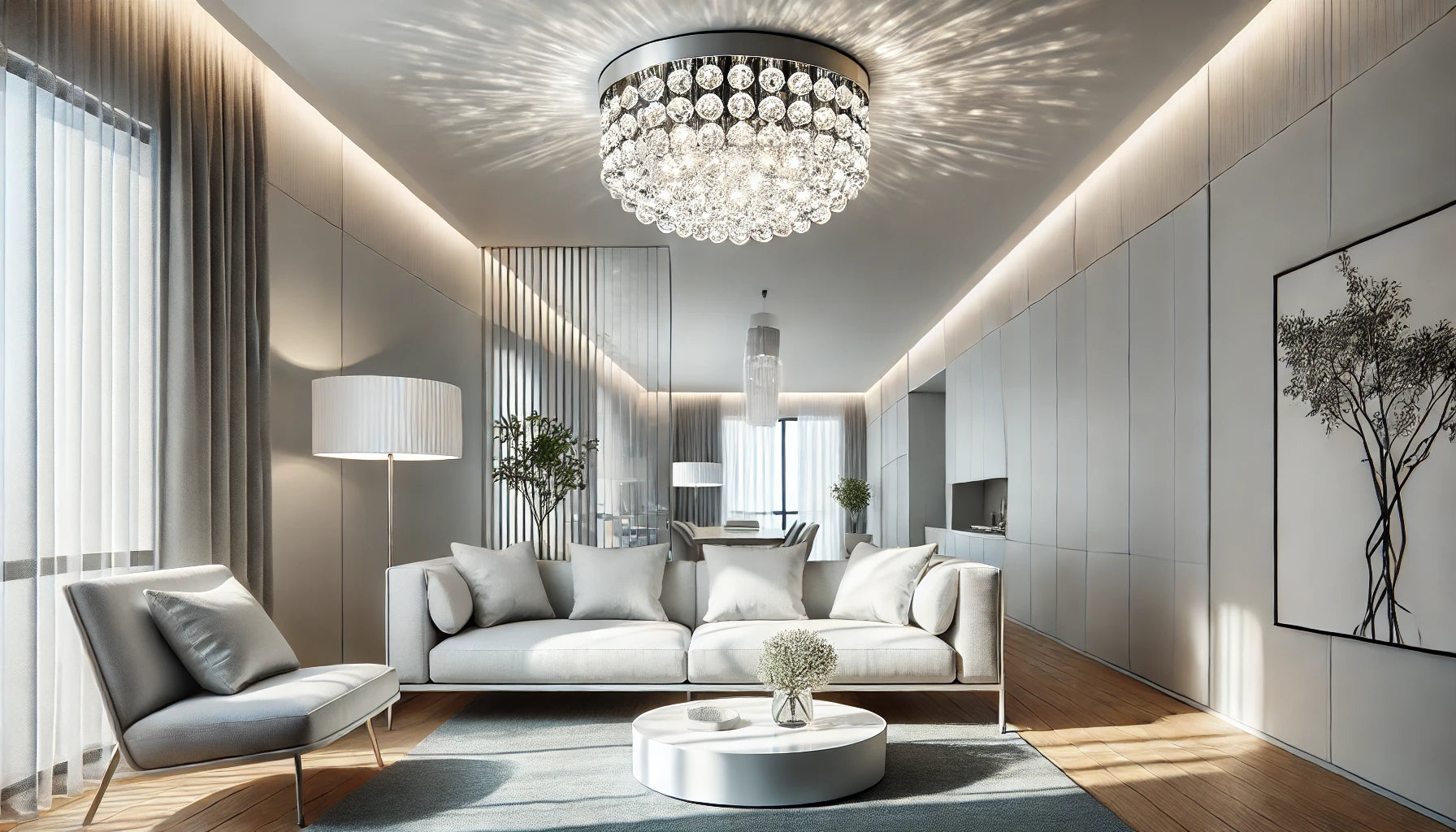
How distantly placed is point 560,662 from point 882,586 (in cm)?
160

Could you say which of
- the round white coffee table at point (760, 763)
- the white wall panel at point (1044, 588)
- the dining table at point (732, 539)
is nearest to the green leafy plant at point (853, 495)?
the dining table at point (732, 539)

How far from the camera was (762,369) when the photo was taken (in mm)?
8773

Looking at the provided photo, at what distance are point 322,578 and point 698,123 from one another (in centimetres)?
296

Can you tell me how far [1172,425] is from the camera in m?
4.73

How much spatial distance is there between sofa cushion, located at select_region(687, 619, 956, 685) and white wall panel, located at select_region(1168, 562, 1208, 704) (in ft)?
4.13

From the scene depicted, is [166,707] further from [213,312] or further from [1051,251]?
[1051,251]

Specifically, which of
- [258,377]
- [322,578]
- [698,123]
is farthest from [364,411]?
[698,123]

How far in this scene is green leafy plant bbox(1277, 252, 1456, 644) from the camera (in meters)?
2.90

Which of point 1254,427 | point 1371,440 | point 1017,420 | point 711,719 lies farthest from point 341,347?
point 1017,420

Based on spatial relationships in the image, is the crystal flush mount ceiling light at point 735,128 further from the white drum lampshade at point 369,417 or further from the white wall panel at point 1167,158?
the white wall panel at point 1167,158

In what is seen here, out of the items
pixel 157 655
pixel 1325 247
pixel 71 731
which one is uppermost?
pixel 1325 247

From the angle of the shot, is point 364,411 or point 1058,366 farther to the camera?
point 1058,366

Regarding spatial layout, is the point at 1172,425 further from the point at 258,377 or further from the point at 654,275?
the point at 258,377

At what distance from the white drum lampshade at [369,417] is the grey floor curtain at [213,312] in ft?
0.80
